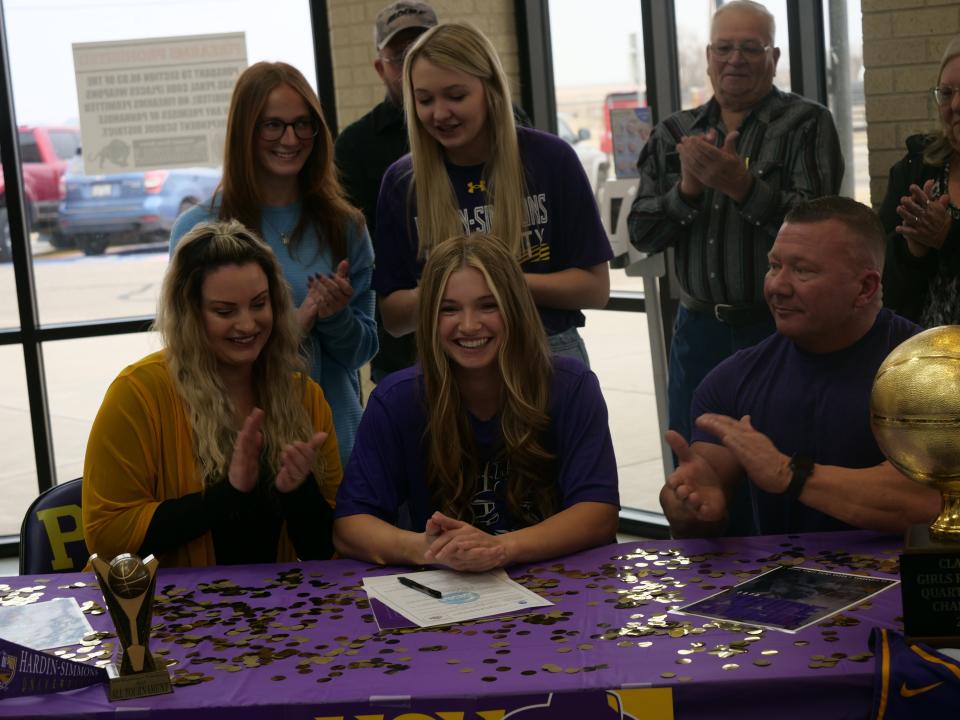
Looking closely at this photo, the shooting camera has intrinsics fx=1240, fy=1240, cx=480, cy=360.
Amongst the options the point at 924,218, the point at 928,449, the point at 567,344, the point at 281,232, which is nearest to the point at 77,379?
the point at 281,232

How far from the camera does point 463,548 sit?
2.21 m

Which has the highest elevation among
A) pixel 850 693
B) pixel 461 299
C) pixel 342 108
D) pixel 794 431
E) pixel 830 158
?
pixel 342 108

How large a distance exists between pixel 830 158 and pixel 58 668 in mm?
2458

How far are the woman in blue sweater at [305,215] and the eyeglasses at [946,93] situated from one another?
4.74 feet

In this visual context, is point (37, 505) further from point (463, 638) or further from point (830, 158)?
point (830, 158)

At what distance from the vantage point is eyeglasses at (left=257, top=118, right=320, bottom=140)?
120 inches

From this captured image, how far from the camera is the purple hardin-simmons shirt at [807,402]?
2547 millimetres

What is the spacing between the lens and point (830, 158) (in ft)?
11.2

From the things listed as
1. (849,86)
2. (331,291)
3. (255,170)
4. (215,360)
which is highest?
(849,86)

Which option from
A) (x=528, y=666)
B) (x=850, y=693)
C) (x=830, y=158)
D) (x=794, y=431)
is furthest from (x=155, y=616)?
(x=830, y=158)

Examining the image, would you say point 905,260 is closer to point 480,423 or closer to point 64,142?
point 480,423

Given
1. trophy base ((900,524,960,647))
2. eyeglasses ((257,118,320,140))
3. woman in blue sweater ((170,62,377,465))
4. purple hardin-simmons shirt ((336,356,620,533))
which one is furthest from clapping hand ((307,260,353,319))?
trophy base ((900,524,960,647))

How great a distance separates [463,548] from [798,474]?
2.11 ft

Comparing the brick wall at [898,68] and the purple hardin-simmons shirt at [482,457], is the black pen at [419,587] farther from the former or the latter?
the brick wall at [898,68]
